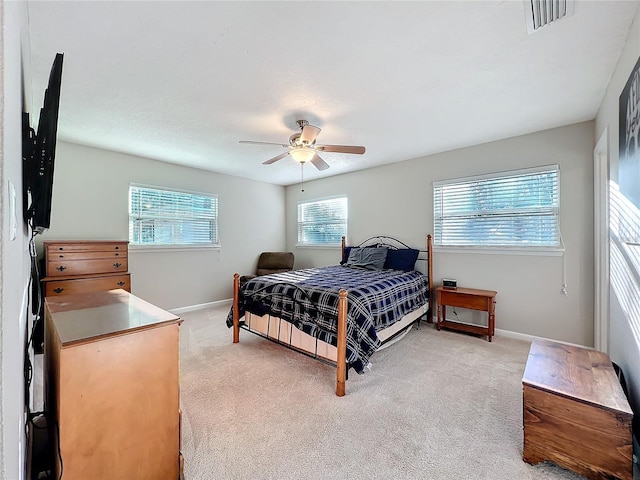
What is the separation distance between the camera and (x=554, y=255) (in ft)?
10.4

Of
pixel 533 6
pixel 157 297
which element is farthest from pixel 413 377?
pixel 157 297

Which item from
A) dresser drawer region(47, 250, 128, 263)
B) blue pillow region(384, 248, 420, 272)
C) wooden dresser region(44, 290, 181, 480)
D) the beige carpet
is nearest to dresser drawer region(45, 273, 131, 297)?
dresser drawer region(47, 250, 128, 263)

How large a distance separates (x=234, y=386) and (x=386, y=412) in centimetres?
125

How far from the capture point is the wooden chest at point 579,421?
1.35 m

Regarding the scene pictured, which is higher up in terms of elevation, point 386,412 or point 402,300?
point 402,300

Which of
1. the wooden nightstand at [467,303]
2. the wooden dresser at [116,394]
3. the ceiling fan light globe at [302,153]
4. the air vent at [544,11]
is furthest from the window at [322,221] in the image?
the wooden dresser at [116,394]

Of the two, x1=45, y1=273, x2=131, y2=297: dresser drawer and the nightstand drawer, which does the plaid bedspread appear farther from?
x1=45, y1=273, x2=131, y2=297: dresser drawer

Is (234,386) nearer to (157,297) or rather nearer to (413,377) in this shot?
(413,377)

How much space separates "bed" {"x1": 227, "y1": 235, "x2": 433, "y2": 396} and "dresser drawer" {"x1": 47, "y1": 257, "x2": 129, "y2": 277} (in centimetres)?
159

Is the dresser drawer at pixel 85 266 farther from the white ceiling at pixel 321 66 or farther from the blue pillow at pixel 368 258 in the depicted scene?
Result: the blue pillow at pixel 368 258

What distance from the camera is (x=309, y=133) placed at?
260 centimetres

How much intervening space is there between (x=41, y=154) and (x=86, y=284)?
2740 mm

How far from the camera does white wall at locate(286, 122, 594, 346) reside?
9.94ft

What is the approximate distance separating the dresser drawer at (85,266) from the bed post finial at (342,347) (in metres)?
2.97
